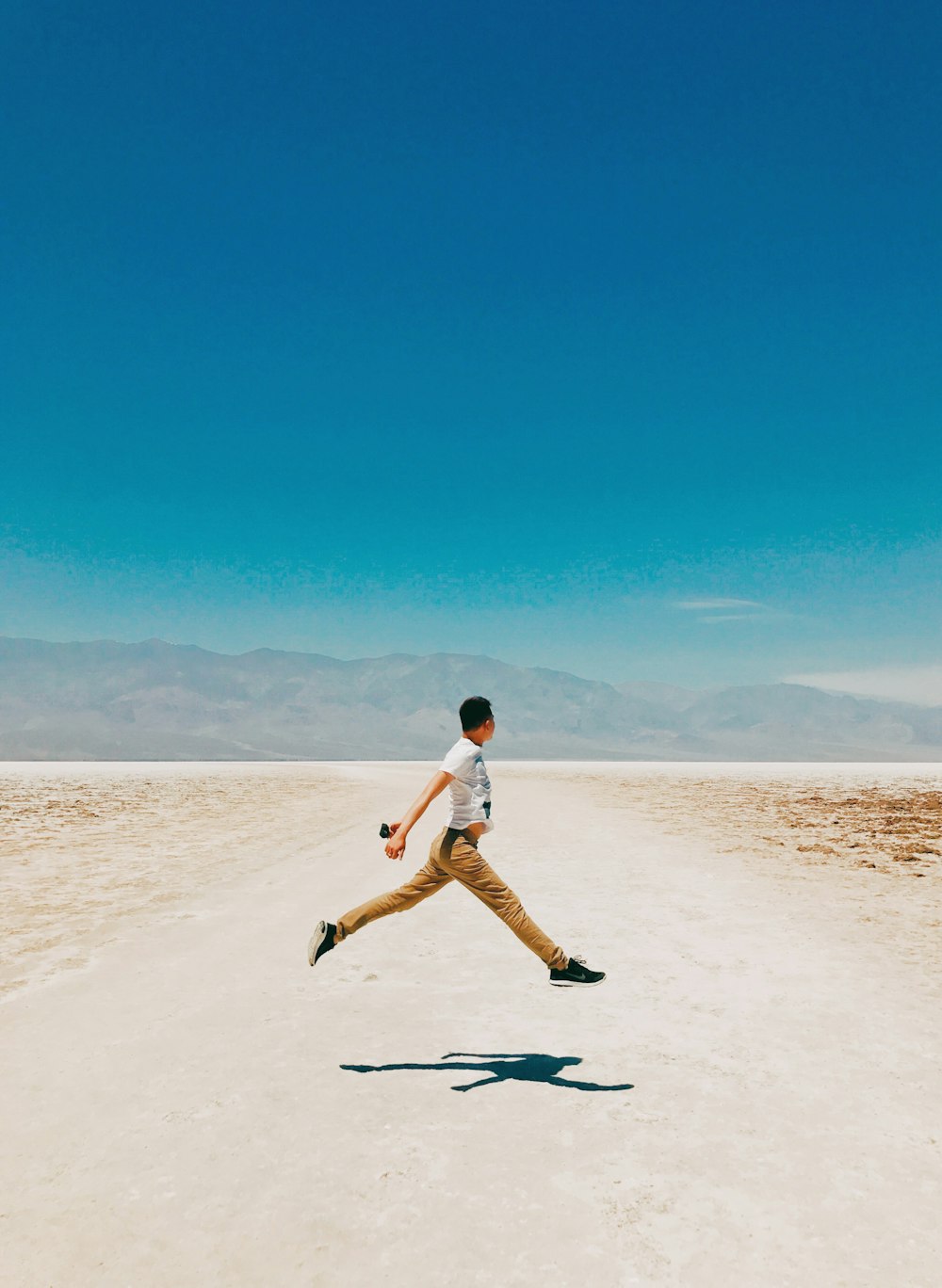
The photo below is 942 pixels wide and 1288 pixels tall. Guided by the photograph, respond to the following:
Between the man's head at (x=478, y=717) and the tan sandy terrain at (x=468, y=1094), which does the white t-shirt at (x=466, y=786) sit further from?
the tan sandy terrain at (x=468, y=1094)

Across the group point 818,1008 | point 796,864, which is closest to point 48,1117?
point 818,1008

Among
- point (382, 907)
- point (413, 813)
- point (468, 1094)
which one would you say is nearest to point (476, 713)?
point (413, 813)

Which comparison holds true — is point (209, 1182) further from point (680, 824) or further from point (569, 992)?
point (680, 824)

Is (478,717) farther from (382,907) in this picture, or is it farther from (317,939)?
(317,939)

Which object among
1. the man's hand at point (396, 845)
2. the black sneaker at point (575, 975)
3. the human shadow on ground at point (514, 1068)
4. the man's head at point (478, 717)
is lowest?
the human shadow on ground at point (514, 1068)

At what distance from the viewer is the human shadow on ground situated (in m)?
4.88

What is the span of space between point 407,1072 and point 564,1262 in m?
1.99

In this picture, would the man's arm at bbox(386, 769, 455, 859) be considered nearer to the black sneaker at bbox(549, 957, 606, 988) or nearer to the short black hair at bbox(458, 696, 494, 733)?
the short black hair at bbox(458, 696, 494, 733)

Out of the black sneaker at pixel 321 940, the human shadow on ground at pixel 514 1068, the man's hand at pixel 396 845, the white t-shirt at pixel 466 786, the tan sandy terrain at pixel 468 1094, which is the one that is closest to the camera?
the tan sandy terrain at pixel 468 1094

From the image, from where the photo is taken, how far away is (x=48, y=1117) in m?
4.44

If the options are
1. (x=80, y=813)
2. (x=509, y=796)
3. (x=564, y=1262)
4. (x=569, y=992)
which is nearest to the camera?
(x=564, y=1262)

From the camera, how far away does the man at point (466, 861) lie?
220 inches

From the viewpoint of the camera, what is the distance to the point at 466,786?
5621mm

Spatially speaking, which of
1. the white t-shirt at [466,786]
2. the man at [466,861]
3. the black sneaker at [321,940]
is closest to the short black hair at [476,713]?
the man at [466,861]
